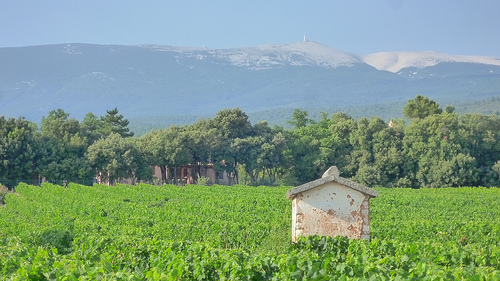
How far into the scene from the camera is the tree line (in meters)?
57.2

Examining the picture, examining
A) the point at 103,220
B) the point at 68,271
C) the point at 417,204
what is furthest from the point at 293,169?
the point at 68,271

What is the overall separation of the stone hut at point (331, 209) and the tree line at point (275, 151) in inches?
1785

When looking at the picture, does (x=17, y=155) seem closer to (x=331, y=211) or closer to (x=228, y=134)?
(x=228, y=134)

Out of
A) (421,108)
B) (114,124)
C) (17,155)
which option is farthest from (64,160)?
(421,108)

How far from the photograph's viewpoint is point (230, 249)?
14320 millimetres

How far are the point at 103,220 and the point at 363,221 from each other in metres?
14.5

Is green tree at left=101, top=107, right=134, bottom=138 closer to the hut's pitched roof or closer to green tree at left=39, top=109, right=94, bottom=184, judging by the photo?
green tree at left=39, top=109, right=94, bottom=184

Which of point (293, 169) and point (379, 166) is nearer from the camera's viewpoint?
point (379, 166)

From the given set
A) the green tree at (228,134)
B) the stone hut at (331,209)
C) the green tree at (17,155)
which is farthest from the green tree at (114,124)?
Answer: the stone hut at (331,209)

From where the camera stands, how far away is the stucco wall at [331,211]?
46.0 ft

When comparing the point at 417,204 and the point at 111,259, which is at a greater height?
the point at 111,259

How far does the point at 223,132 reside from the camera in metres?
66.4

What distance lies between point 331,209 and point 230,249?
96.1 inches

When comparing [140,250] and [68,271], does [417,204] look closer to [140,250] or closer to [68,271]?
[140,250]
